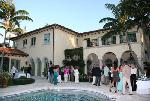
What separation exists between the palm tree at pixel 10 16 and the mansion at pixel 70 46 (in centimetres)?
302

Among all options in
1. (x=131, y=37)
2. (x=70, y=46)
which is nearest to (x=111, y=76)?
(x=131, y=37)

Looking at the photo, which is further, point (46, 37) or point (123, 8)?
point (46, 37)

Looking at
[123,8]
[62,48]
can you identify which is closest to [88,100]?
[123,8]

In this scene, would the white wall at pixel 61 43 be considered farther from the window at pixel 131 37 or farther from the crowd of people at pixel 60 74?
the window at pixel 131 37

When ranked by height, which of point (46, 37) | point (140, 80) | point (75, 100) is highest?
point (46, 37)

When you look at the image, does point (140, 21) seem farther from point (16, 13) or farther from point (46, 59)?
point (16, 13)

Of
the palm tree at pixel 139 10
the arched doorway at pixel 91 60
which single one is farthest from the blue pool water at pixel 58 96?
the arched doorway at pixel 91 60

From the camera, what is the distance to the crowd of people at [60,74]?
20234 mm

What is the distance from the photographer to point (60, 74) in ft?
76.5

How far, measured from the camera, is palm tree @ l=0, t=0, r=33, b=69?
29.8 m

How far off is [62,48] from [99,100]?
19950 mm

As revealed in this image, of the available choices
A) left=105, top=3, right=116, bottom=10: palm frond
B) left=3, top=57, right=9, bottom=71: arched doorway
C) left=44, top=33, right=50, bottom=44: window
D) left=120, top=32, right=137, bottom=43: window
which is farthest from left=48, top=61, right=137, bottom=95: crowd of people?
left=3, top=57, right=9, bottom=71: arched doorway

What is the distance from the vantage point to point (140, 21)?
2397 cm

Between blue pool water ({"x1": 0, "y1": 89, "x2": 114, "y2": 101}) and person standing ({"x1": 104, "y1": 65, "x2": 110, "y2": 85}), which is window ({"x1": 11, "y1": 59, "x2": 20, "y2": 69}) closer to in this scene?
person standing ({"x1": 104, "y1": 65, "x2": 110, "y2": 85})
